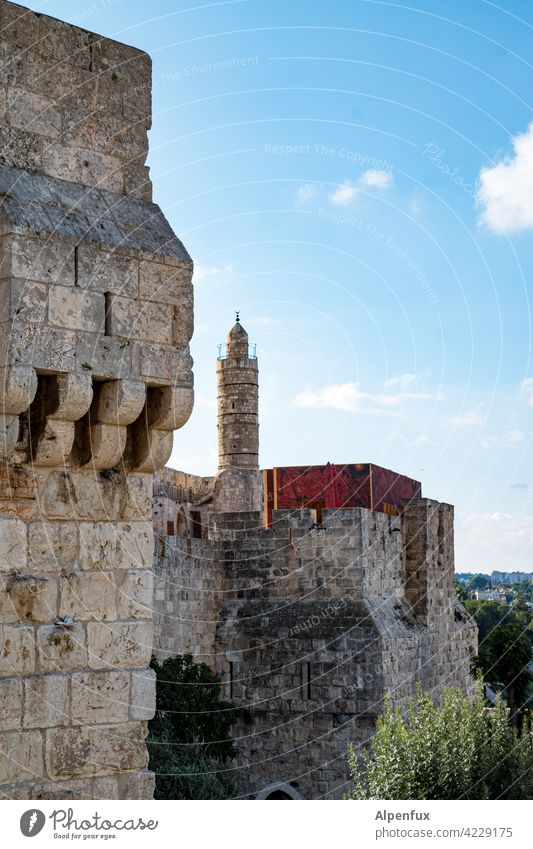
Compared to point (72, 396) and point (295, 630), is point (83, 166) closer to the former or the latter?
point (72, 396)

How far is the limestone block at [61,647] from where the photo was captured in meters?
5.24

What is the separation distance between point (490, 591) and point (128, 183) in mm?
81864

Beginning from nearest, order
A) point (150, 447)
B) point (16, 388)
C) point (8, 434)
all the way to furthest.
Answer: point (16, 388)
point (8, 434)
point (150, 447)

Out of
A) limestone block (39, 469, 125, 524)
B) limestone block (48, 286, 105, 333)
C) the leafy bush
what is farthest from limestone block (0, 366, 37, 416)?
the leafy bush

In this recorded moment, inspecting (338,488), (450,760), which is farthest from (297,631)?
(450,760)

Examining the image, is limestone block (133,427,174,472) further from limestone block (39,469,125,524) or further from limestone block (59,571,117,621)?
limestone block (59,571,117,621)

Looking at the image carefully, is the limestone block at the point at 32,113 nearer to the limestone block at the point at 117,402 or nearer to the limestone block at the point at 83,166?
the limestone block at the point at 83,166

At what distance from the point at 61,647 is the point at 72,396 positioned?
1.14 meters

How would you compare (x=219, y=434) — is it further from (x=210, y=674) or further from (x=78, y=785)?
(x=78, y=785)

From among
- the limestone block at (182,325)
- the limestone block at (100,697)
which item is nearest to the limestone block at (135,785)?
the limestone block at (100,697)

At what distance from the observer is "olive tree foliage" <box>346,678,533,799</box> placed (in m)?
10.6

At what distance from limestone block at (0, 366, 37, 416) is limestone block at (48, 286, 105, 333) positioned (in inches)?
11.5

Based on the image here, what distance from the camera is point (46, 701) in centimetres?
520
